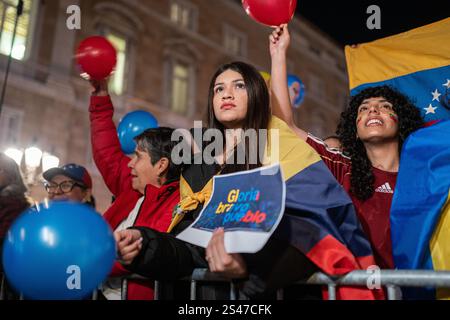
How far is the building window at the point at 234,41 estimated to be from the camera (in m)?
14.9

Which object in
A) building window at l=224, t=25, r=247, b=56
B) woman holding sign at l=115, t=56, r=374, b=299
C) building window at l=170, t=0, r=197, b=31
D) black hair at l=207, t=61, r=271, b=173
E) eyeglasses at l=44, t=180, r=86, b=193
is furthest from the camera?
building window at l=224, t=25, r=247, b=56

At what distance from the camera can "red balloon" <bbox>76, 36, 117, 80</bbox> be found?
9.05 ft

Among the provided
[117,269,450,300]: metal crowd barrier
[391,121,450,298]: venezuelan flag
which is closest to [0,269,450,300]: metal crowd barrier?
[117,269,450,300]: metal crowd barrier

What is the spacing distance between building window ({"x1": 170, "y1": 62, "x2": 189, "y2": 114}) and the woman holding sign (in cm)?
1130

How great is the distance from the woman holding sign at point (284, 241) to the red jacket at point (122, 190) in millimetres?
254

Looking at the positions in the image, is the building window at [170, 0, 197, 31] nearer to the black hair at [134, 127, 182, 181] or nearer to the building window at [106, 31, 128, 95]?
the building window at [106, 31, 128, 95]

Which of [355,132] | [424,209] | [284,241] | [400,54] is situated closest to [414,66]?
[400,54]

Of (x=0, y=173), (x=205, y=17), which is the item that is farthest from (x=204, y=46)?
(x=0, y=173)

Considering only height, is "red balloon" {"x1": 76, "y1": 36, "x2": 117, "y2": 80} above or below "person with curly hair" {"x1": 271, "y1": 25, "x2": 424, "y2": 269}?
above

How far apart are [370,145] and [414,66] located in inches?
27.8

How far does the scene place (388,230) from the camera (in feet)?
5.73

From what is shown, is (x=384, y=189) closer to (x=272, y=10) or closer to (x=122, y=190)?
(x=272, y=10)

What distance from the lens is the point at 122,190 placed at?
2.74 metres

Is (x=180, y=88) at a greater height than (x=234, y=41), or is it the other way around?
(x=234, y=41)
